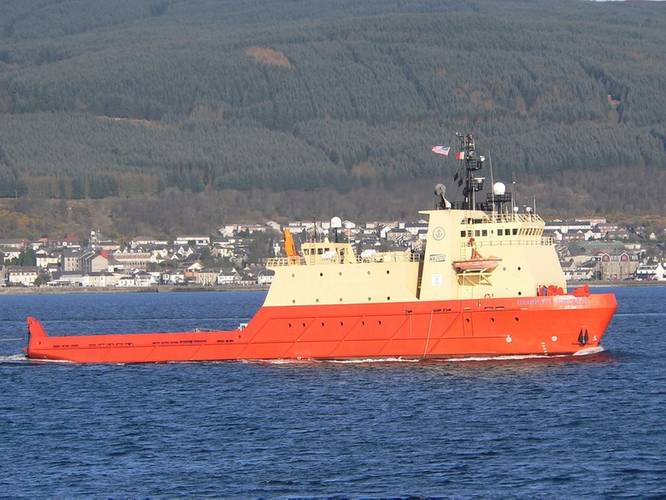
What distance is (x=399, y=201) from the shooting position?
629 ft

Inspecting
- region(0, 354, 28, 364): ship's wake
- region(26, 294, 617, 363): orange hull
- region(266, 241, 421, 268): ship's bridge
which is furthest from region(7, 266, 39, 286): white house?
region(266, 241, 421, 268): ship's bridge

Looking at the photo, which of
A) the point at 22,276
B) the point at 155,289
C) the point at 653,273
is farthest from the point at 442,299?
the point at 22,276

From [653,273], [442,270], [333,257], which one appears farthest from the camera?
[653,273]

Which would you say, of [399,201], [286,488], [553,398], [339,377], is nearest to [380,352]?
[339,377]

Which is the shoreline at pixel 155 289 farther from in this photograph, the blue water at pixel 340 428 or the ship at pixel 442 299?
the ship at pixel 442 299

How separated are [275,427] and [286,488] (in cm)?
805

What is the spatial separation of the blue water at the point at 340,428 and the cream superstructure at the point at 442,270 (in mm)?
2807

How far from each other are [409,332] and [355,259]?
155 inches

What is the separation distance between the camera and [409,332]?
5172 cm

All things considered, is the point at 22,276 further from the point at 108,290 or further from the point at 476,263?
the point at 476,263

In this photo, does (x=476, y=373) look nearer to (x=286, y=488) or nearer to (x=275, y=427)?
(x=275, y=427)

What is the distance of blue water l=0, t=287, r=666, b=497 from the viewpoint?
32375 mm

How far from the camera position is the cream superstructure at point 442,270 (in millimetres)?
51312

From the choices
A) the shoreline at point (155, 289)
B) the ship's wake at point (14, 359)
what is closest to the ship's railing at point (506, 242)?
the ship's wake at point (14, 359)
